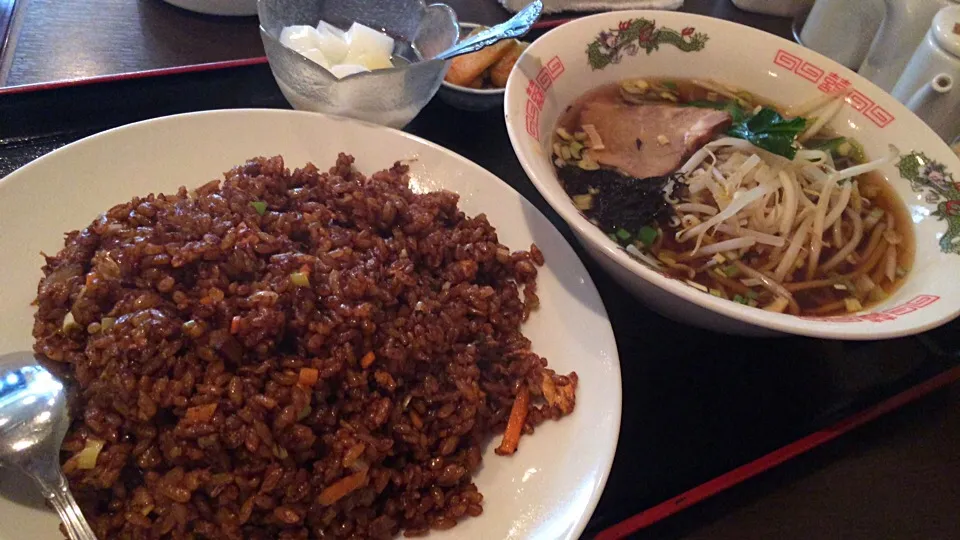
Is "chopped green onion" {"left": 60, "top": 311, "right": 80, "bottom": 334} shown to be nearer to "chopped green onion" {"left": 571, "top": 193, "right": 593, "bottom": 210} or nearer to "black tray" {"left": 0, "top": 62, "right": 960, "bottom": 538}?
"black tray" {"left": 0, "top": 62, "right": 960, "bottom": 538}

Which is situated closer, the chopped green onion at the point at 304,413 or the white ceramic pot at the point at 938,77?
the chopped green onion at the point at 304,413

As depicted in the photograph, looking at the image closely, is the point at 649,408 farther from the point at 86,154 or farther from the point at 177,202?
the point at 86,154

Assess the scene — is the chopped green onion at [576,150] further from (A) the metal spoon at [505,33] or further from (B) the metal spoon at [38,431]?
(B) the metal spoon at [38,431]

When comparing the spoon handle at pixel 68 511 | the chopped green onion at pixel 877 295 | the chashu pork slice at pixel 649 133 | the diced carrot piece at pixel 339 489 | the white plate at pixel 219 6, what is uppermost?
the chashu pork slice at pixel 649 133

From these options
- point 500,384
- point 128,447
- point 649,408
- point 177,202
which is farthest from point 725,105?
point 128,447

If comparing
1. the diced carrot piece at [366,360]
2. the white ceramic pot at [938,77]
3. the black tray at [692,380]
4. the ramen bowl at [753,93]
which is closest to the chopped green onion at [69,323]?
the diced carrot piece at [366,360]

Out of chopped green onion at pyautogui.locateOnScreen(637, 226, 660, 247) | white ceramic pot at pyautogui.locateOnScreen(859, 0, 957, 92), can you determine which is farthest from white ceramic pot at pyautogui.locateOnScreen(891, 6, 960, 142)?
chopped green onion at pyautogui.locateOnScreen(637, 226, 660, 247)

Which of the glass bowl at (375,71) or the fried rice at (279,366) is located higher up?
the glass bowl at (375,71)

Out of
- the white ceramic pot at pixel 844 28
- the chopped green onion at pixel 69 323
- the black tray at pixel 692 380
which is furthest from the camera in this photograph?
the white ceramic pot at pixel 844 28
